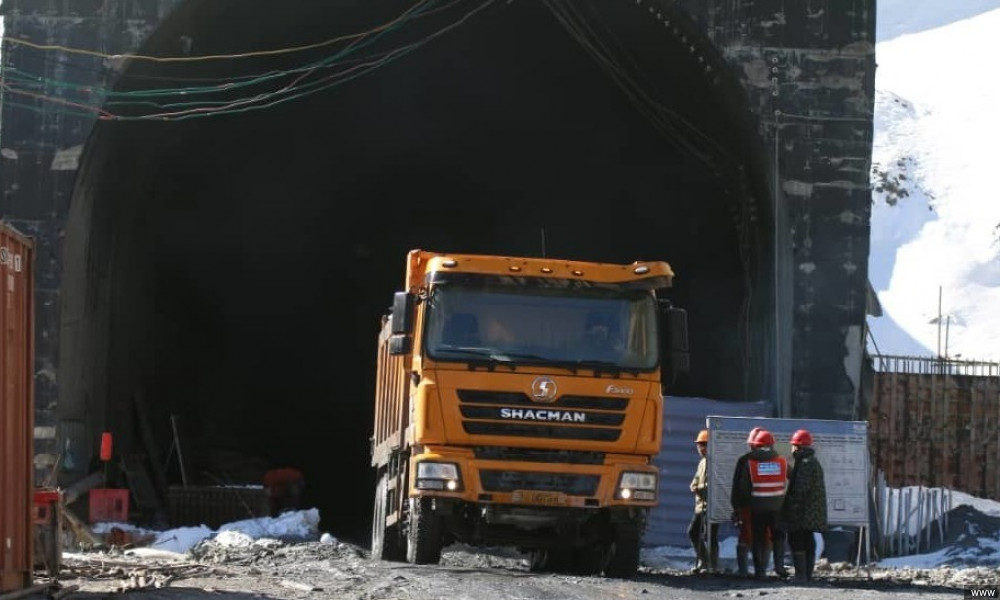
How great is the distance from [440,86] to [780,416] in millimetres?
11227

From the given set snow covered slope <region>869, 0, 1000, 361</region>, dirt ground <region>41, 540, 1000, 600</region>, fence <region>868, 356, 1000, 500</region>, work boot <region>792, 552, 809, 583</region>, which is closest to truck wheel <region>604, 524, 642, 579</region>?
dirt ground <region>41, 540, 1000, 600</region>

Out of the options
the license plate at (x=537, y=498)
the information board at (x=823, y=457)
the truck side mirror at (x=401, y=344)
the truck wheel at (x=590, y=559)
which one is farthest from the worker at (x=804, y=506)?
the truck side mirror at (x=401, y=344)

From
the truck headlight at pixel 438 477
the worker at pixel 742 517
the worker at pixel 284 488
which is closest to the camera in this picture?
the truck headlight at pixel 438 477

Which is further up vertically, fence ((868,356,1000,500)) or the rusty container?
the rusty container

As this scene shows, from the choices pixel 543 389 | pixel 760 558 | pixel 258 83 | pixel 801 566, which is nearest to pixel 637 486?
pixel 543 389

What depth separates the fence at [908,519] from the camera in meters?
27.4

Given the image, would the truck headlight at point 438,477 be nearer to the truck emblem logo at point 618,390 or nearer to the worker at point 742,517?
the truck emblem logo at point 618,390

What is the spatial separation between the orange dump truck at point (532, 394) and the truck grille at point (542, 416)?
1 cm

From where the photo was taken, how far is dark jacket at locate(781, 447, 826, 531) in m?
19.2

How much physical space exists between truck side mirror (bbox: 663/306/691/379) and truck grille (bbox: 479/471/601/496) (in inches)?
61.3

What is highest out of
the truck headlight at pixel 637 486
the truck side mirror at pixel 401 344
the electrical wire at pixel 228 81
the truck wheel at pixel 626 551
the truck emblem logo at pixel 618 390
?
the electrical wire at pixel 228 81

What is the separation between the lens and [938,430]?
3484cm

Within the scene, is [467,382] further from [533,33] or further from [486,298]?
[533,33]

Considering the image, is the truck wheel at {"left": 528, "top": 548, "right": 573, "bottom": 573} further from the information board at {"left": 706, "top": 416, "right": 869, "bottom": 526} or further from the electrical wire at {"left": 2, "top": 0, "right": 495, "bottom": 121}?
the electrical wire at {"left": 2, "top": 0, "right": 495, "bottom": 121}
